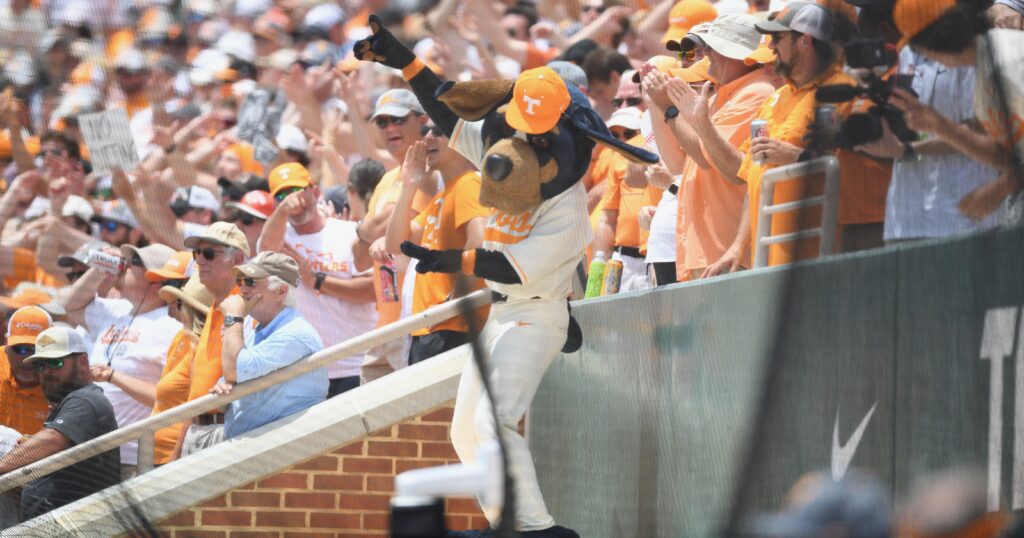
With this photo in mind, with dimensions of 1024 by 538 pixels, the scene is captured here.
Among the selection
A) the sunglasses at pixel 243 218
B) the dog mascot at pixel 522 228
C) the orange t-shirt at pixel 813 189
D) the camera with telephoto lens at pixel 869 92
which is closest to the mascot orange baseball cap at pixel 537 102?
the dog mascot at pixel 522 228

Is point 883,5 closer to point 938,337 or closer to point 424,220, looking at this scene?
point 938,337

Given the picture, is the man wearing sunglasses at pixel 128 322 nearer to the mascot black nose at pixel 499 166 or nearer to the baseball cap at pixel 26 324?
the baseball cap at pixel 26 324

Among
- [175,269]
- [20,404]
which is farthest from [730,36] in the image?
[20,404]

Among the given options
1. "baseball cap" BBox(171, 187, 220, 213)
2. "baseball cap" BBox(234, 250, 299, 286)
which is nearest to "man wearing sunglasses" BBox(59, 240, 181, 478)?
"baseball cap" BBox(171, 187, 220, 213)

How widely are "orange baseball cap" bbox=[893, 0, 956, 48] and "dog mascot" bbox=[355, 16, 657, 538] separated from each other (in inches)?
74.8

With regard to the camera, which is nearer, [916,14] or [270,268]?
[916,14]

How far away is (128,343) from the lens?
6773 millimetres

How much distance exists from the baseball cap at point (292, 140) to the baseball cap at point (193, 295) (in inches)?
31.3

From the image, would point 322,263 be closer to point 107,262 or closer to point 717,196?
point 107,262

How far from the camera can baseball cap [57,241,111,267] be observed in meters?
6.54

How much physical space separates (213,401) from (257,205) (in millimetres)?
1675

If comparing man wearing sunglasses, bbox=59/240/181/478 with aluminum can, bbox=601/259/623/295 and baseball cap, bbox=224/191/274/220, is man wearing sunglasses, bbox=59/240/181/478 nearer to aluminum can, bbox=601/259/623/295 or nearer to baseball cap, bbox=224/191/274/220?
baseball cap, bbox=224/191/274/220

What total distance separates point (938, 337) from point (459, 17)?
4.78ft

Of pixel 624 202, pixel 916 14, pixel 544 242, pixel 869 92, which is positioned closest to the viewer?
pixel 869 92
